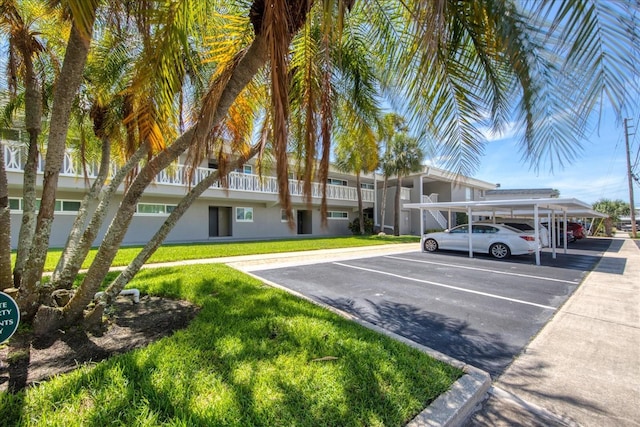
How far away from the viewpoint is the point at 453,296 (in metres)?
6.43

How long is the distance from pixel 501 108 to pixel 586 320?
14.7 ft

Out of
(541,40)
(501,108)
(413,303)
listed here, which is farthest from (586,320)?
(541,40)

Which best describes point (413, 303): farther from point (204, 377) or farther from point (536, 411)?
point (204, 377)

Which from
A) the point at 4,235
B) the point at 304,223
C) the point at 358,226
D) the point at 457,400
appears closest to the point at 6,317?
the point at 4,235

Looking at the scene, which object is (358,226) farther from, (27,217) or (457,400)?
(457,400)

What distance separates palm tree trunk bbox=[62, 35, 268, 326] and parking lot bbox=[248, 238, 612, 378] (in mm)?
3809

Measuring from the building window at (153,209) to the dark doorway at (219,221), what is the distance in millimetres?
4166

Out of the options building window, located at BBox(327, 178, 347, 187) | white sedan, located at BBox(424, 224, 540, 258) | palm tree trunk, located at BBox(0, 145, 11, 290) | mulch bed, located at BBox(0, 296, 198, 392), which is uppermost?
building window, located at BBox(327, 178, 347, 187)

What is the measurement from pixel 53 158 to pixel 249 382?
379 centimetres

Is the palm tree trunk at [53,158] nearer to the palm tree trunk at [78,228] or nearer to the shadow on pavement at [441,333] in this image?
the palm tree trunk at [78,228]

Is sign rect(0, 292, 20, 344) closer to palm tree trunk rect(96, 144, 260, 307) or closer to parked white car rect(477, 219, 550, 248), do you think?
palm tree trunk rect(96, 144, 260, 307)

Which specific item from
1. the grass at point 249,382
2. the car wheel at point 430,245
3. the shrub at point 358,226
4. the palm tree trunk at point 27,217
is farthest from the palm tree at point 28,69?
the shrub at point 358,226

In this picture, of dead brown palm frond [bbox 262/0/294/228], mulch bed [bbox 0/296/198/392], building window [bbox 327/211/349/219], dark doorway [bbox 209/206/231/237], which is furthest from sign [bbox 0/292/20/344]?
building window [bbox 327/211/349/219]

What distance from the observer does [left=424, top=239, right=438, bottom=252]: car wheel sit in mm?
14930
